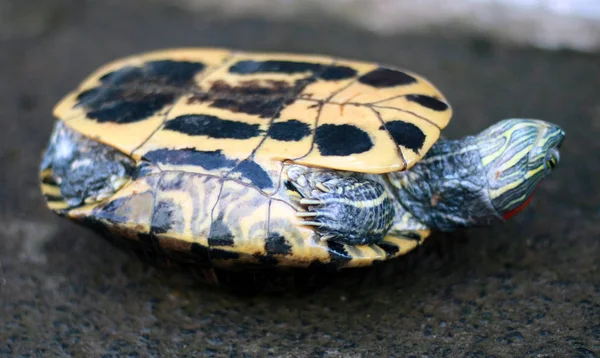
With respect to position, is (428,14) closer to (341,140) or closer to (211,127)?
(341,140)

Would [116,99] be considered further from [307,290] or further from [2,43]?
[2,43]

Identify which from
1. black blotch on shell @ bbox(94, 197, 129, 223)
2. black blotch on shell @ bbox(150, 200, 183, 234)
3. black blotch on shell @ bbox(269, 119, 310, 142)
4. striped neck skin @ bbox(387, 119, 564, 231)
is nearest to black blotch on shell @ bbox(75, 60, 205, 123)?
black blotch on shell @ bbox(94, 197, 129, 223)

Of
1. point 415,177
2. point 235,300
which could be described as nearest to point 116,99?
point 235,300

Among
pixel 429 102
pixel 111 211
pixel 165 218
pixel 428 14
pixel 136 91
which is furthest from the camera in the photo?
pixel 428 14

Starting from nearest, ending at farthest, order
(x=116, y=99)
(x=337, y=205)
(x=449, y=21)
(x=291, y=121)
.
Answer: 1. (x=337, y=205)
2. (x=291, y=121)
3. (x=116, y=99)
4. (x=449, y=21)

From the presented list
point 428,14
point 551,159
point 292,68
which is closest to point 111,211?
point 292,68

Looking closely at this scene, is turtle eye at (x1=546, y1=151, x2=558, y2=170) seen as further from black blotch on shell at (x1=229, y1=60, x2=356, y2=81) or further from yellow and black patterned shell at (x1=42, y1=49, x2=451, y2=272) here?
black blotch on shell at (x1=229, y1=60, x2=356, y2=81)

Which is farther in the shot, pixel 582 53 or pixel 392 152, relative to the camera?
pixel 582 53

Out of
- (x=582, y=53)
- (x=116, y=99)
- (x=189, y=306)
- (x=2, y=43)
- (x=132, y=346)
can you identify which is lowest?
(x=132, y=346)
